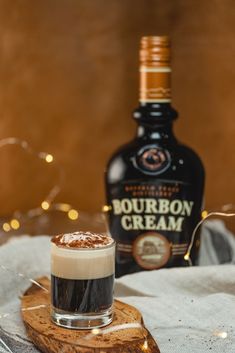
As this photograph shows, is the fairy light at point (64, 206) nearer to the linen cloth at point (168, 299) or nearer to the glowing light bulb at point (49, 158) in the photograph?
the glowing light bulb at point (49, 158)

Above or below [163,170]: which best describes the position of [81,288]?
below

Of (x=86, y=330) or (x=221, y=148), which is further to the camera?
(x=221, y=148)

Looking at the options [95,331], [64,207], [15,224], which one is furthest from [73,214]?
[95,331]

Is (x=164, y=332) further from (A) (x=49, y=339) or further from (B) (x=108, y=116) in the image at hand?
(B) (x=108, y=116)

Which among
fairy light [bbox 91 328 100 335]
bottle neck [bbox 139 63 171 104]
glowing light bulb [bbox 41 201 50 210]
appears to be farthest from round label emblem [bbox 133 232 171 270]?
glowing light bulb [bbox 41 201 50 210]

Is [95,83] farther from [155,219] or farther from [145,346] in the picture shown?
[145,346]

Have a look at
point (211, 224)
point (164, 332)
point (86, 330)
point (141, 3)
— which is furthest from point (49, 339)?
point (141, 3)
